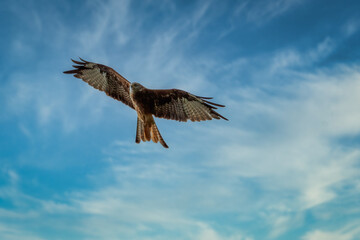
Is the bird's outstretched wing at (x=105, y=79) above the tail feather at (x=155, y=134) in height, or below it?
above

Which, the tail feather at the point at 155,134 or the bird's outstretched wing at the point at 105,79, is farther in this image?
the bird's outstretched wing at the point at 105,79

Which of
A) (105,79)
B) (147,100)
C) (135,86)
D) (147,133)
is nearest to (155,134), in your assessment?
Result: (147,133)

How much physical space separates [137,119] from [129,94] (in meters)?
1.12

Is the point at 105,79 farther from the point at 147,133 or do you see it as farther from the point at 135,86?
the point at 147,133

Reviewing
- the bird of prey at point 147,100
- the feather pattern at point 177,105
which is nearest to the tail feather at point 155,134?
the bird of prey at point 147,100

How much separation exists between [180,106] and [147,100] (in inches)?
40.0

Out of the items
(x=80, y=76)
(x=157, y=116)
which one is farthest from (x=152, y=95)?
(x=80, y=76)

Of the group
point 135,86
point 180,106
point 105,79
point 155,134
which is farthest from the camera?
point 105,79

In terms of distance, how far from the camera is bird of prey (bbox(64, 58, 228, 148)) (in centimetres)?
916

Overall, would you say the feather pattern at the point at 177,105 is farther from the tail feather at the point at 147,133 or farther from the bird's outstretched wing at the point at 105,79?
the bird's outstretched wing at the point at 105,79

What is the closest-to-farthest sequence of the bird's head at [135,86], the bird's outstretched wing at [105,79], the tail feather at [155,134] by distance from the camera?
the bird's head at [135,86] → the tail feather at [155,134] → the bird's outstretched wing at [105,79]

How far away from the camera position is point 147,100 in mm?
9336

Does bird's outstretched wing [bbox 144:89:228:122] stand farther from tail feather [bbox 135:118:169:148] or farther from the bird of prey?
tail feather [bbox 135:118:169:148]

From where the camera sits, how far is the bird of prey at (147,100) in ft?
30.0
